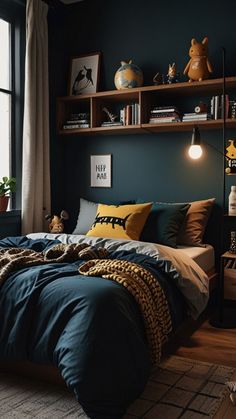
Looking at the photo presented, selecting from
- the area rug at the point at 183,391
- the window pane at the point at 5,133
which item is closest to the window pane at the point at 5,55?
the window pane at the point at 5,133

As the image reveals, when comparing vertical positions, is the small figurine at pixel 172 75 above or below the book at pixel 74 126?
above

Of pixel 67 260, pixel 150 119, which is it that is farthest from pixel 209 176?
pixel 67 260

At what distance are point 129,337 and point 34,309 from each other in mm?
516

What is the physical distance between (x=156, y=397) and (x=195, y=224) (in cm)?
176

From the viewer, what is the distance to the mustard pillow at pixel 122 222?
3416 mm

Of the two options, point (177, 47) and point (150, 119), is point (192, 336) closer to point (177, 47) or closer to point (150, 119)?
point (150, 119)

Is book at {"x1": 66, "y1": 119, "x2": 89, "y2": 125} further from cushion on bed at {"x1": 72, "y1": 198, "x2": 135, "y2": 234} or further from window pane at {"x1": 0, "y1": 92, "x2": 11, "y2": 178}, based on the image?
cushion on bed at {"x1": 72, "y1": 198, "x2": 135, "y2": 234}

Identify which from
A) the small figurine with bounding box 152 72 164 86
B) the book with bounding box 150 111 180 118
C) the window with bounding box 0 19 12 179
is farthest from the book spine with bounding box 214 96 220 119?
the window with bounding box 0 19 12 179

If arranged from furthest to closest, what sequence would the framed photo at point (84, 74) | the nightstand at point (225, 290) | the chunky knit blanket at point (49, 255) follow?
the framed photo at point (84, 74), the nightstand at point (225, 290), the chunky knit blanket at point (49, 255)

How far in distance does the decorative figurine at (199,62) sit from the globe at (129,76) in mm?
507

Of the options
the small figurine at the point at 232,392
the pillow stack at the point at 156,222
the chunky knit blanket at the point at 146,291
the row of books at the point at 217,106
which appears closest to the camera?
the small figurine at the point at 232,392

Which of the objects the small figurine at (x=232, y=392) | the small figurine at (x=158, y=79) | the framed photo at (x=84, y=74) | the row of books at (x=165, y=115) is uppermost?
the framed photo at (x=84, y=74)

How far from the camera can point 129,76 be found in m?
3.93

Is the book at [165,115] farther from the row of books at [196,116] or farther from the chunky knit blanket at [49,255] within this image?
the chunky knit blanket at [49,255]
